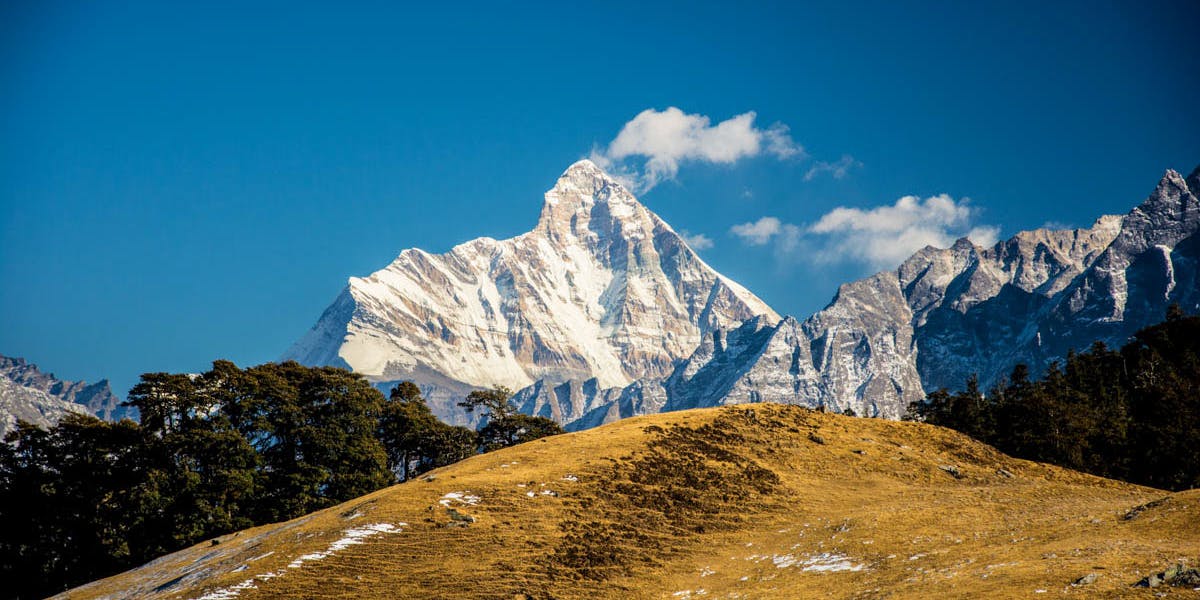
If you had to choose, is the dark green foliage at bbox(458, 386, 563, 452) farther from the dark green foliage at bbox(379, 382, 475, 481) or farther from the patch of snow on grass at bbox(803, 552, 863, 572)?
the patch of snow on grass at bbox(803, 552, 863, 572)

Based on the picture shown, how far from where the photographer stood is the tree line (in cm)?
8019

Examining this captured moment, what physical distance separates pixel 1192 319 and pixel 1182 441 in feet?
271

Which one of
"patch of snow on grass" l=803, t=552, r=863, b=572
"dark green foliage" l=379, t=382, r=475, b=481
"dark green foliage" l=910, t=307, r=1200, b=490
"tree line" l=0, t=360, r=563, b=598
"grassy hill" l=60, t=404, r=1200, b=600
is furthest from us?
"dark green foliage" l=379, t=382, r=475, b=481

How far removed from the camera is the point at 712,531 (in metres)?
57.6

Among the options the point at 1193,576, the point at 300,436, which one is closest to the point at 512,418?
A: the point at 300,436

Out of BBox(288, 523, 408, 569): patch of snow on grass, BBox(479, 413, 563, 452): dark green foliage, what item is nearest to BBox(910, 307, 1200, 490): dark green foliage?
BBox(479, 413, 563, 452): dark green foliage

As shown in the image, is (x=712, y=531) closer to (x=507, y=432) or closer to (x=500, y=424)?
(x=500, y=424)

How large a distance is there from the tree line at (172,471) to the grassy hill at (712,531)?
15.9 m

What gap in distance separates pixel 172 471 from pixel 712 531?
2239 inches

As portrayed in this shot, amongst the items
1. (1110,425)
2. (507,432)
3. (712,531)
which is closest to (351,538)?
(712,531)

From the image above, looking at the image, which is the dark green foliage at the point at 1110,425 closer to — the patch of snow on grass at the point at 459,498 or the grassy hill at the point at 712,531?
the grassy hill at the point at 712,531

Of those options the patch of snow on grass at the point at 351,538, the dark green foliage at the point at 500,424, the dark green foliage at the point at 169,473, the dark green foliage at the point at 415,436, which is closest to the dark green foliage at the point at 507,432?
the dark green foliage at the point at 500,424

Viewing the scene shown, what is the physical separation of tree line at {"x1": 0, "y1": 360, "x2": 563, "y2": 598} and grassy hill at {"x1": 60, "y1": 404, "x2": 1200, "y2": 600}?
15.9 metres

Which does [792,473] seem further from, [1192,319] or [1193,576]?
[1192,319]
